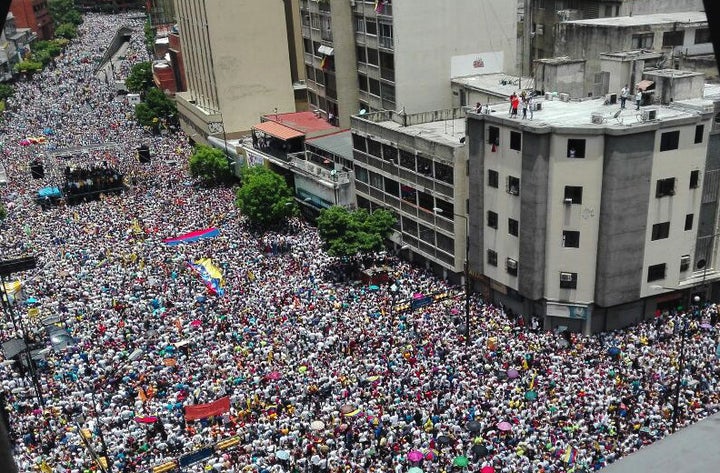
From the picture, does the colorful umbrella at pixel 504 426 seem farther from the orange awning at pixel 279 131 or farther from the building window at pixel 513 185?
the orange awning at pixel 279 131

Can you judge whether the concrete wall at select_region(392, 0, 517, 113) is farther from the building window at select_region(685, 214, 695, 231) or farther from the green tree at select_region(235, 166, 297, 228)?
the building window at select_region(685, 214, 695, 231)

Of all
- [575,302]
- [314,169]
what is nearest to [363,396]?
[575,302]

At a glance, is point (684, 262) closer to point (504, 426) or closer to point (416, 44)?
point (504, 426)

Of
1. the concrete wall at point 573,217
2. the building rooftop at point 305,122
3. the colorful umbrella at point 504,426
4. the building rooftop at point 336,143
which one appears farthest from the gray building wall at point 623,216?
the building rooftop at point 305,122

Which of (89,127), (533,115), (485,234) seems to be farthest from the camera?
(89,127)

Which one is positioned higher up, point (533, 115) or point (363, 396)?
point (533, 115)

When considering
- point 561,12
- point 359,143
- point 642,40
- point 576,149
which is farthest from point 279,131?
point 576,149

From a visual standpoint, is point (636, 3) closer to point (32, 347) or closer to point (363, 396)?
point (363, 396)
